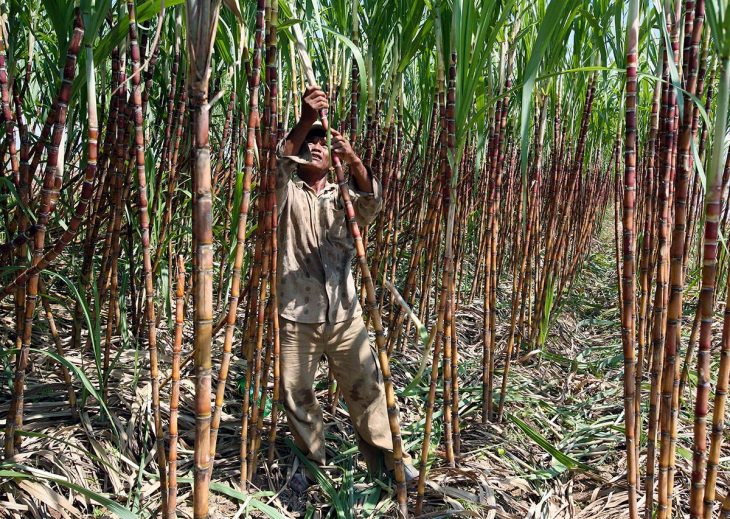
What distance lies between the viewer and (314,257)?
1478 mm

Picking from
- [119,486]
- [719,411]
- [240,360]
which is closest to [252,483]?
[119,486]

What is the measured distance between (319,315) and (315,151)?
395mm

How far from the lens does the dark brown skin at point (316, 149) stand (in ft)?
3.66

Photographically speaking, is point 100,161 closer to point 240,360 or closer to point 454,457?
point 240,360

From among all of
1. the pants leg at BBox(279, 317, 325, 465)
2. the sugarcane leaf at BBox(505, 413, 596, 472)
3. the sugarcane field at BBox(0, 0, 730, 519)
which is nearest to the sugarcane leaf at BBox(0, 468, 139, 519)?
the sugarcane field at BBox(0, 0, 730, 519)

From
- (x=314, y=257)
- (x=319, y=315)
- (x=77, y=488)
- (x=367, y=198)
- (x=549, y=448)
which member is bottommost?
(x=549, y=448)

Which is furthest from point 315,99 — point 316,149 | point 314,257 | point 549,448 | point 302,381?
point 549,448

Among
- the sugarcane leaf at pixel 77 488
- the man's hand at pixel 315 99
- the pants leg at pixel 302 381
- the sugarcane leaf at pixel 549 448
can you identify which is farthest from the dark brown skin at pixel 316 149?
the sugarcane leaf at pixel 549 448

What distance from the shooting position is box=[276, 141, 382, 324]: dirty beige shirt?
1.45 metres

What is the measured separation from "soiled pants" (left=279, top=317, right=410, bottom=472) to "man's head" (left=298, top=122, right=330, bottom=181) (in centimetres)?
38

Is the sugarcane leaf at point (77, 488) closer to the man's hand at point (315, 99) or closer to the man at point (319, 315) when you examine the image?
the man at point (319, 315)

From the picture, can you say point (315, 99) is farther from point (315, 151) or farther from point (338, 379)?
point (338, 379)

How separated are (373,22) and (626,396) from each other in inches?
46.3

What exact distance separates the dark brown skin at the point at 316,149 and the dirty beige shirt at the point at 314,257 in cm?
3
